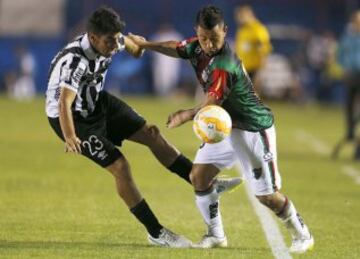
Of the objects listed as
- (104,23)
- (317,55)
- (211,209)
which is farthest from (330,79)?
(104,23)

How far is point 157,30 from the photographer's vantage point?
3866 cm

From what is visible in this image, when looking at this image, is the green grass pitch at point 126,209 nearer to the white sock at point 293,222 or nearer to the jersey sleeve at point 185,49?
the white sock at point 293,222

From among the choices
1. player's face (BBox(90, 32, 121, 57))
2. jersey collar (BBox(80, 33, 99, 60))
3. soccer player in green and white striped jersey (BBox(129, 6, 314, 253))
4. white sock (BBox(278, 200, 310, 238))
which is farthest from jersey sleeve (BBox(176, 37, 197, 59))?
white sock (BBox(278, 200, 310, 238))

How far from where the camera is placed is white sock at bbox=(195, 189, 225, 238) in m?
10.1

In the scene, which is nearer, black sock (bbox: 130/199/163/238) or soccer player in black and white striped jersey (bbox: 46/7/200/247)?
soccer player in black and white striped jersey (bbox: 46/7/200/247)

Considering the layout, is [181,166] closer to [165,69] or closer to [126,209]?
[126,209]

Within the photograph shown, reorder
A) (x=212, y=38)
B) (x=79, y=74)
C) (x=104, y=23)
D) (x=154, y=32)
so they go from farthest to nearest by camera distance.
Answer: (x=154, y=32)
(x=79, y=74)
(x=104, y=23)
(x=212, y=38)

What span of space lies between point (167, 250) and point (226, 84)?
1679 millimetres

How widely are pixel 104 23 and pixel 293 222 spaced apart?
8.03 feet

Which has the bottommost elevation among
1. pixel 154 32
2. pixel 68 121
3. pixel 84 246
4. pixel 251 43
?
pixel 154 32

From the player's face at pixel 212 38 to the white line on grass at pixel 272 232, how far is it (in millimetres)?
1898

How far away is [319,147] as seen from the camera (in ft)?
70.2

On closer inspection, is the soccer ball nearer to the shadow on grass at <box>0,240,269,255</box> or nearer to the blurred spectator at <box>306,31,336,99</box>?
the shadow on grass at <box>0,240,269,255</box>

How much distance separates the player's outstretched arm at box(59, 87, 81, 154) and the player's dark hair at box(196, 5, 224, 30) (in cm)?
127
